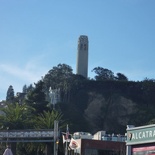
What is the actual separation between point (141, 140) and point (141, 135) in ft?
0.63

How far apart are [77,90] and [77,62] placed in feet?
91.7

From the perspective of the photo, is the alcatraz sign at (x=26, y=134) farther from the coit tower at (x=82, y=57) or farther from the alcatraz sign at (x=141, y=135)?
the coit tower at (x=82, y=57)

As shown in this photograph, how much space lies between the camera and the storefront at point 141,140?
1609cm

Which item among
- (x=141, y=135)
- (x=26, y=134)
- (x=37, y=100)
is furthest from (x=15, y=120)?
(x=141, y=135)

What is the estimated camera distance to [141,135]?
1658cm

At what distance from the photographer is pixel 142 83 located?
128m

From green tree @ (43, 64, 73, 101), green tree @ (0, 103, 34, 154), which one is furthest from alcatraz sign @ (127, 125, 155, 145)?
green tree @ (43, 64, 73, 101)

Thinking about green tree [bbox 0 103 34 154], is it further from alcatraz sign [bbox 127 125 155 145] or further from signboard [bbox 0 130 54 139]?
alcatraz sign [bbox 127 125 155 145]

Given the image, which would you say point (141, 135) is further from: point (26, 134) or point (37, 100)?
point (37, 100)

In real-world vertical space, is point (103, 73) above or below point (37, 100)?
above

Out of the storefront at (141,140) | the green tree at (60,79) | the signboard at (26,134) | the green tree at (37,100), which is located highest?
the green tree at (60,79)

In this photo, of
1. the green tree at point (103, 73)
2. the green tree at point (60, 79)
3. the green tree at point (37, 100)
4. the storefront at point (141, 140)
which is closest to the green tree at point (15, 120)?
the green tree at point (37, 100)

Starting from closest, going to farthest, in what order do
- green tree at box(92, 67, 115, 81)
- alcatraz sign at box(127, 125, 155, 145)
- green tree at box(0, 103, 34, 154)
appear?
alcatraz sign at box(127, 125, 155, 145) < green tree at box(0, 103, 34, 154) < green tree at box(92, 67, 115, 81)

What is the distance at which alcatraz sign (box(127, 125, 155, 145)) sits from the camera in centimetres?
1606
